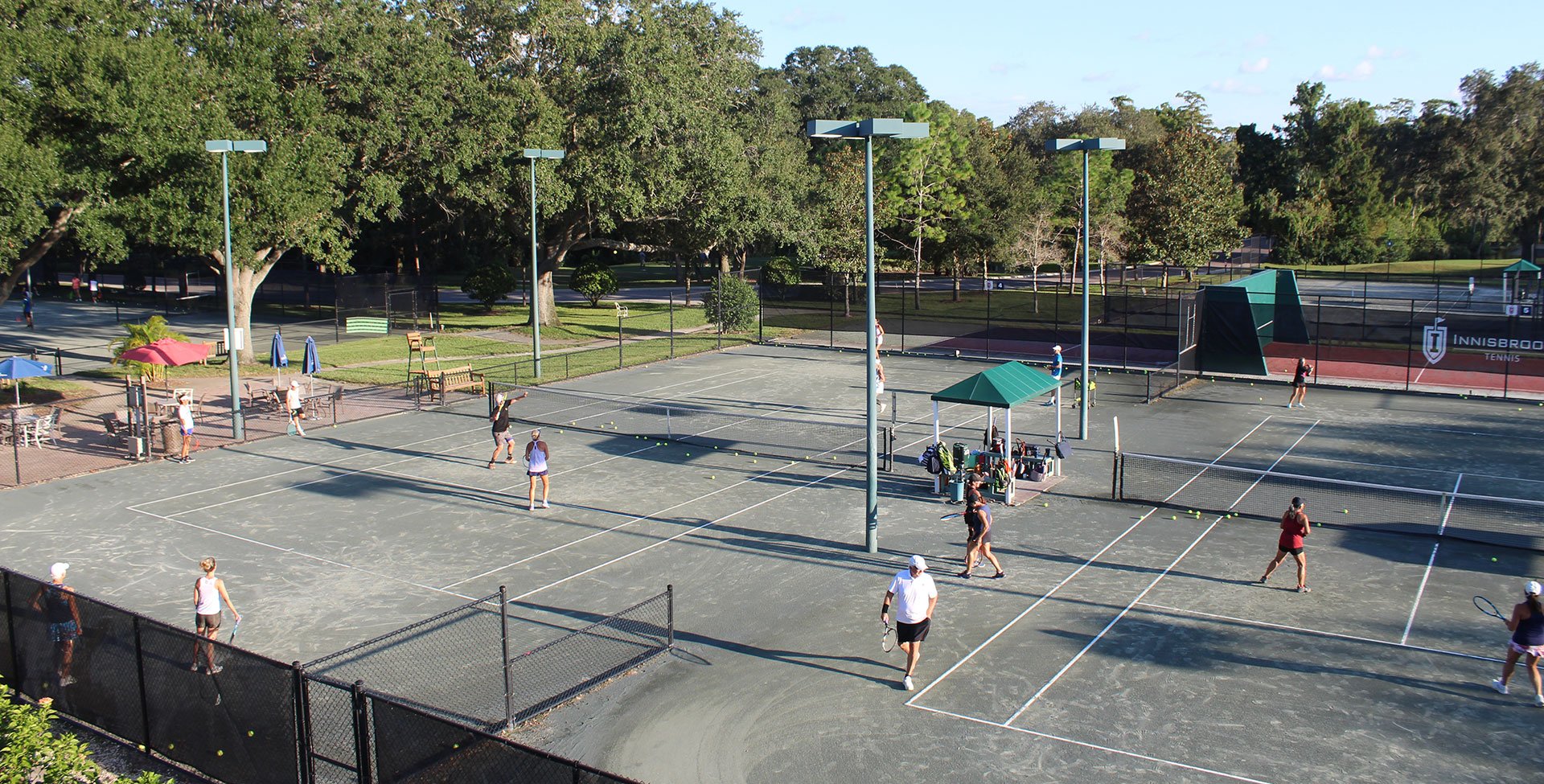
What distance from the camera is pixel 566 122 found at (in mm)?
46938

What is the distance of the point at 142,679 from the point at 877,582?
9.80m

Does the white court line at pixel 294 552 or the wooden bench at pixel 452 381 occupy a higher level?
the wooden bench at pixel 452 381

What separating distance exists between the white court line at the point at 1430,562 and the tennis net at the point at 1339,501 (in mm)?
48

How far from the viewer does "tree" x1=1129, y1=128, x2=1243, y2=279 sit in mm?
58562

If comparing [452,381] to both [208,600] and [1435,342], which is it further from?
[1435,342]

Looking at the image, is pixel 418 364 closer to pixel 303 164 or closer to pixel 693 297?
pixel 303 164

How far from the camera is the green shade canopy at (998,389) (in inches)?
871

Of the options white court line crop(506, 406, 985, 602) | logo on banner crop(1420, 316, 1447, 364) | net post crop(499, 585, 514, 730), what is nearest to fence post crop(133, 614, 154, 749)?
net post crop(499, 585, 514, 730)

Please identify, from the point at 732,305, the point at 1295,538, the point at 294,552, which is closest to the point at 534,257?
the point at 732,305

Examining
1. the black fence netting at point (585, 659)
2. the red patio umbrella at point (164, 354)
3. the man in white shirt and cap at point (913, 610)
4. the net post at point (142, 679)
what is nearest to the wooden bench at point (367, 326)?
the red patio umbrella at point (164, 354)

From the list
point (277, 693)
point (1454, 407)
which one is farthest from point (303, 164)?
point (1454, 407)

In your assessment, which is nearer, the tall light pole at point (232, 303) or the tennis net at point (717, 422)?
the tennis net at point (717, 422)

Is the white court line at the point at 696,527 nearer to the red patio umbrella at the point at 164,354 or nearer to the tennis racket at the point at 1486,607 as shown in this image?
the tennis racket at the point at 1486,607

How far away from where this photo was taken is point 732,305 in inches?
1828
